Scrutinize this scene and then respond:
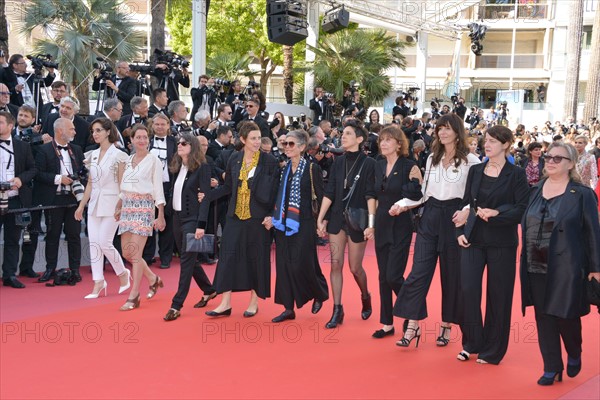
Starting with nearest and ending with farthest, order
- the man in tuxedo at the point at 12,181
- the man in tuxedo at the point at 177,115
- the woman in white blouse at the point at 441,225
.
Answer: the woman in white blouse at the point at 441,225 < the man in tuxedo at the point at 12,181 < the man in tuxedo at the point at 177,115

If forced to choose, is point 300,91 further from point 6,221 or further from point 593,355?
point 593,355

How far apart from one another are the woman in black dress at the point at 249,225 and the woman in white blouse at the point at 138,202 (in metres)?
0.65

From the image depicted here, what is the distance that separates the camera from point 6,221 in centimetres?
808

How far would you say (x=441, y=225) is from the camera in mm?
5785

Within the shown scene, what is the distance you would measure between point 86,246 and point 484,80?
34422 millimetres

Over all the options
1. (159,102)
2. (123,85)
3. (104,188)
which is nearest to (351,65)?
(123,85)

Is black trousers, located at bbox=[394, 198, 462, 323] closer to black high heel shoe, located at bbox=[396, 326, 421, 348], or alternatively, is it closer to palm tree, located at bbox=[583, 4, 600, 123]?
black high heel shoe, located at bbox=[396, 326, 421, 348]

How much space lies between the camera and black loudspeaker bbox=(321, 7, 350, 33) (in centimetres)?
1817

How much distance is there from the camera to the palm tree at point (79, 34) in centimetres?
1692

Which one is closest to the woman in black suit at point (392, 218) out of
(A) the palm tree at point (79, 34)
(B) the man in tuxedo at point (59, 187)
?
(B) the man in tuxedo at point (59, 187)

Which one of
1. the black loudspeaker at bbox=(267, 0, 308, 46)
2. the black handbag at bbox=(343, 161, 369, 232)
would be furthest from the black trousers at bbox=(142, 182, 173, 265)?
the black loudspeaker at bbox=(267, 0, 308, 46)

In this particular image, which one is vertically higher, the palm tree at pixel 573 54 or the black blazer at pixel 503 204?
the palm tree at pixel 573 54

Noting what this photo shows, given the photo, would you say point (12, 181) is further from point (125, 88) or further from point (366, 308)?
point (366, 308)

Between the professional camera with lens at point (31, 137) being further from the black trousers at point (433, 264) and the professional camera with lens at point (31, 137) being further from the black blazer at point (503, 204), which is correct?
the black blazer at point (503, 204)
